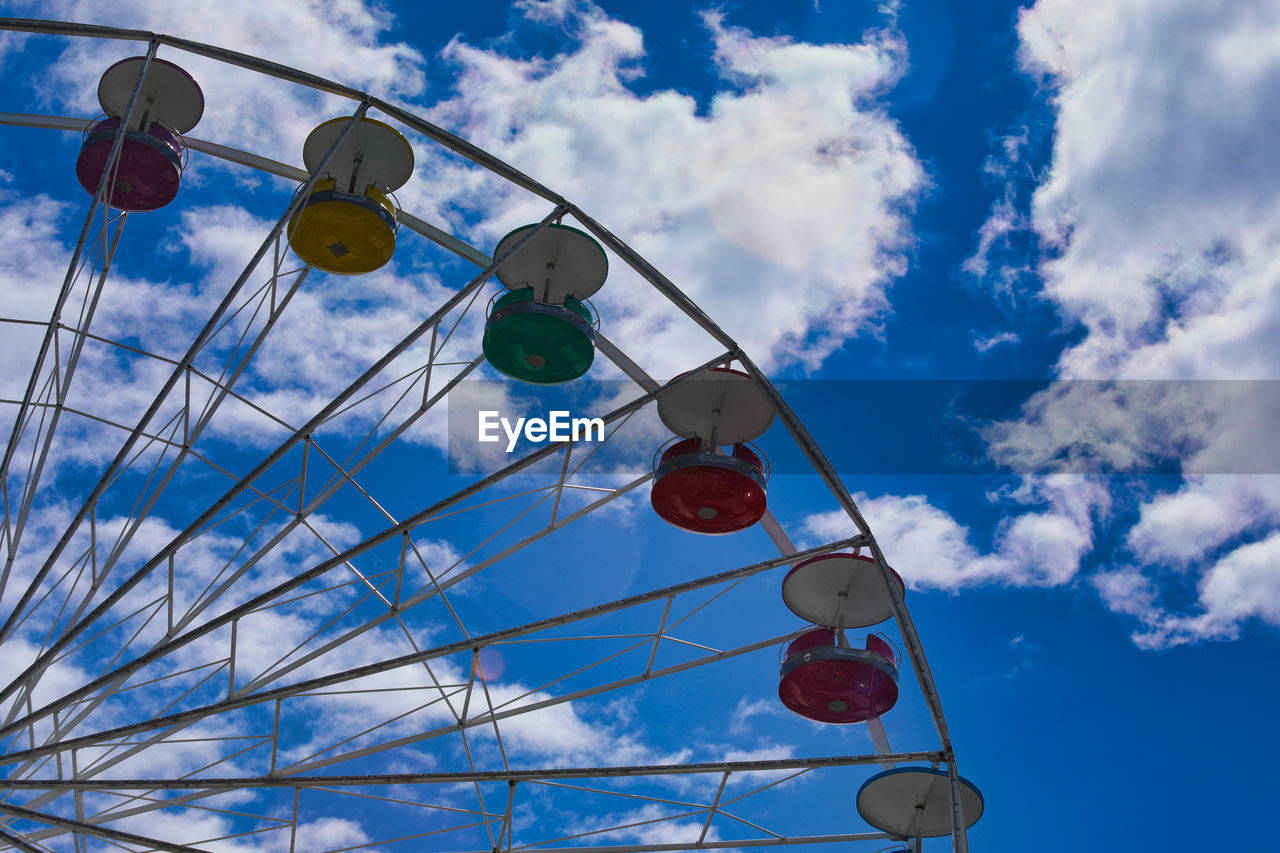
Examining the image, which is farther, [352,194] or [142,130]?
[142,130]

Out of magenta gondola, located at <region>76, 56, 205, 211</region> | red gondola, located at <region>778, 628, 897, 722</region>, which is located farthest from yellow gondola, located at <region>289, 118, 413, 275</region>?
red gondola, located at <region>778, 628, 897, 722</region>

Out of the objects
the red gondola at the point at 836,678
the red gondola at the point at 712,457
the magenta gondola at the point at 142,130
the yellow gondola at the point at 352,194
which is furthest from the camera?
the magenta gondola at the point at 142,130

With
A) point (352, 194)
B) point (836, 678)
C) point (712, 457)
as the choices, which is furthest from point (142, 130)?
point (836, 678)

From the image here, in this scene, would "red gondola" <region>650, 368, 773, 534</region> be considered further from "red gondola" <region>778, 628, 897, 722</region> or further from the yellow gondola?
the yellow gondola

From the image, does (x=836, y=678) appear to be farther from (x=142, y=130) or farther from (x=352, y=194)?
(x=142, y=130)

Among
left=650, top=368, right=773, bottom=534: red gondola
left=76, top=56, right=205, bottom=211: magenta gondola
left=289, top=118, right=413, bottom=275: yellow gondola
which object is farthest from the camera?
left=76, top=56, right=205, bottom=211: magenta gondola

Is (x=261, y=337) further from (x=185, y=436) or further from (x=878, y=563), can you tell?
(x=878, y=563)

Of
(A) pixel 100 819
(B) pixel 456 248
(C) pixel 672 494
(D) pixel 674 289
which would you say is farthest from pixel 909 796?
(A) pixel 100 819

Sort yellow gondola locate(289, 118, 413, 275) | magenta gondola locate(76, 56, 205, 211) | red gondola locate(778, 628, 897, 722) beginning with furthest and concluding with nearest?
magenta gondola locate(76, 56, 205, 211), red gondola locate(778, 628, 897, 722), yellow gondola locate(289, 118, 413, 275)

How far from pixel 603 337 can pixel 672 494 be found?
3.21m

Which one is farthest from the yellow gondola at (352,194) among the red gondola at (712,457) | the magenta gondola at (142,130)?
the red gondola at (712,457)

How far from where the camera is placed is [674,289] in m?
16.2

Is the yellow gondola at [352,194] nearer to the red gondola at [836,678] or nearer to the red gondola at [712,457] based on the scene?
the red gondola at [712,457]

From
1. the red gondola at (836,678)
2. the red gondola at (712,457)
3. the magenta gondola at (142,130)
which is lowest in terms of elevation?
the red gondola at (836,678)
